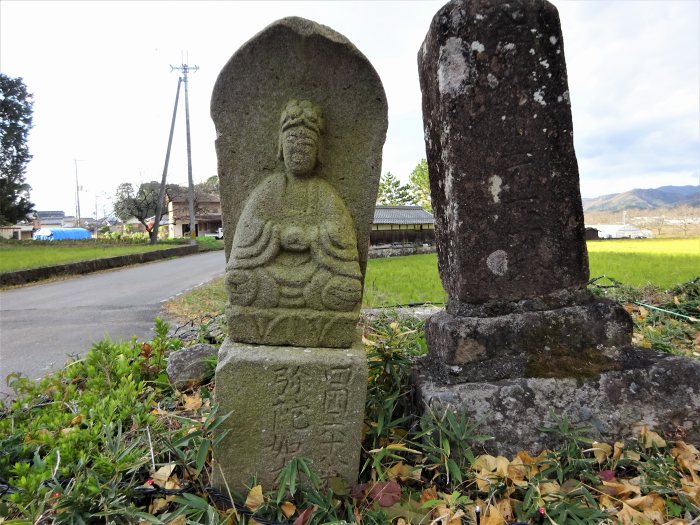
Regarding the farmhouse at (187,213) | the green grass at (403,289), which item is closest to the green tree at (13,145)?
the farmhouse at (187,213)

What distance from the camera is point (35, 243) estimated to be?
23.9 m

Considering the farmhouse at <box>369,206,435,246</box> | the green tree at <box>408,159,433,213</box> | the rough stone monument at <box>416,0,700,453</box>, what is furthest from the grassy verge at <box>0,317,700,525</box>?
the green tree at <box>408,159,433,213</box>

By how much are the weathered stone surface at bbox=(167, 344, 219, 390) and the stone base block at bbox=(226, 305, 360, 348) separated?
1.11 m

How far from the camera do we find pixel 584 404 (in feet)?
7.57

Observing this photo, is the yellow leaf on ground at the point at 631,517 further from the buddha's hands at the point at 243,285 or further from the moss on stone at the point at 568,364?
the buddha's hands at the point at 243,285

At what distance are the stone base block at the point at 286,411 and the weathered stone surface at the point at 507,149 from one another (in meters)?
0.97

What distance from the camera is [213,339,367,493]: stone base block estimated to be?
1.99 m

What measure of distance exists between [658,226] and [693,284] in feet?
142

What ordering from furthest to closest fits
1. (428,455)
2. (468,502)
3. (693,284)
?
(693,284) < (428,455) < (468,502)

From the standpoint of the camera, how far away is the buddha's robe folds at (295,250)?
2.13 meters

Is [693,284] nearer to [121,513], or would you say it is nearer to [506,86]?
[506,86]

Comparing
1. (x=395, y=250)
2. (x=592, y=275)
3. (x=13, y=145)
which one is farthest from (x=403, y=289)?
(x=13, y=145)

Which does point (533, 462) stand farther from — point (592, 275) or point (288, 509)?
point (592, 275)

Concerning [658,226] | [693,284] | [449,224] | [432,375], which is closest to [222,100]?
[449,224]
